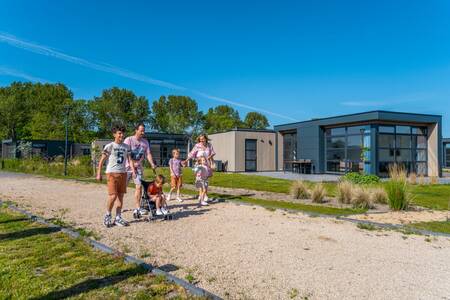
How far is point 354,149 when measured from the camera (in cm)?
2061

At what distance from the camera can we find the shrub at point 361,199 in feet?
27.9

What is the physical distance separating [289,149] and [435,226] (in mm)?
20268

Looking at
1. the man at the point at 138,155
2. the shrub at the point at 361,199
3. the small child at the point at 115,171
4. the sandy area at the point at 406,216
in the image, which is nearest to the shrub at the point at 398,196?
the sandy area at the point at 406,216

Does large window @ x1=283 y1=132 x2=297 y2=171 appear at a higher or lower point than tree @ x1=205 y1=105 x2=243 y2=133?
lower

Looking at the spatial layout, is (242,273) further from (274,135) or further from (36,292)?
(274,135)

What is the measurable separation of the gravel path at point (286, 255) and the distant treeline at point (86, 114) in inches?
1708

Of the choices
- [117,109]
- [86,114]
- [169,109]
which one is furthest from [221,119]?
[86,114]

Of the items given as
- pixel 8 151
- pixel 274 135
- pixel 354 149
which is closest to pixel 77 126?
pixel 8 151

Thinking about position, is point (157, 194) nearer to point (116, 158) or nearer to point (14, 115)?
point (116, 158)

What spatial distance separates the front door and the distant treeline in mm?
24259

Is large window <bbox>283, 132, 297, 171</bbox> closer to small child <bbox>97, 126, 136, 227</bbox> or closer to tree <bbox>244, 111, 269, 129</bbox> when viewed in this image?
small child <bbox>97, 126, 136, 227</bbox>

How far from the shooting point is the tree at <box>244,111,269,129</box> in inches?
2857

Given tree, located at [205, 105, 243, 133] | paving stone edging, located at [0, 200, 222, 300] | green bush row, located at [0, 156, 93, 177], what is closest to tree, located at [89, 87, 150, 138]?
tree, located at [205, 105, 243, 133]

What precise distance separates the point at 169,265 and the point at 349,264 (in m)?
2.04
